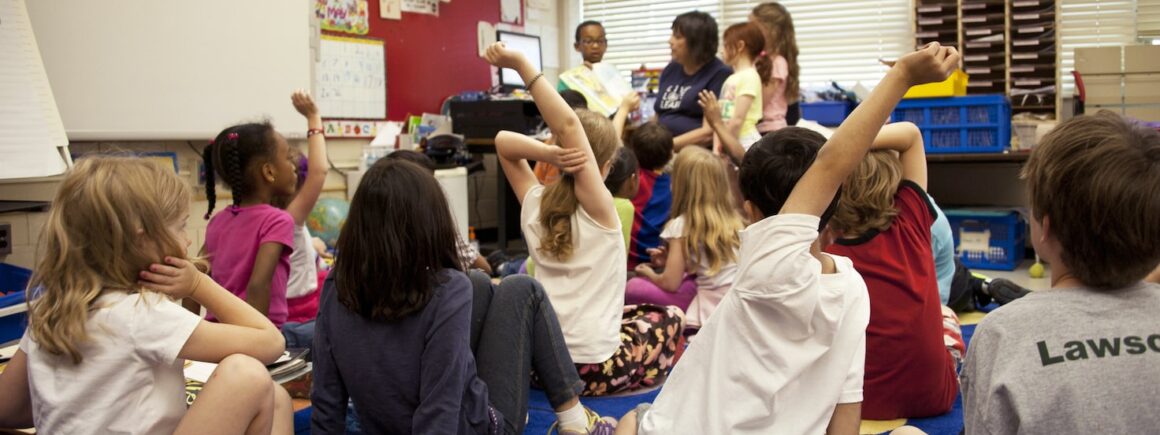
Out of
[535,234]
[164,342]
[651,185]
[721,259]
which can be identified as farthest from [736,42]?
[164,342]

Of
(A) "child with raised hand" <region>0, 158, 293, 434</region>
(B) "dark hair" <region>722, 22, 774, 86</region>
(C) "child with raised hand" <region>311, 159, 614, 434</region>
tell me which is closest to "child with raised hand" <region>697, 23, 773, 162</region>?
(B) "dark hair" <region>722, 22, 774, 86</region>

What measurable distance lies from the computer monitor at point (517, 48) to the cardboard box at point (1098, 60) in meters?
3.00

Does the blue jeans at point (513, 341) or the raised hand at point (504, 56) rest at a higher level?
the raised hand at point (504, 56)

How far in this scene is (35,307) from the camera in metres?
1.40

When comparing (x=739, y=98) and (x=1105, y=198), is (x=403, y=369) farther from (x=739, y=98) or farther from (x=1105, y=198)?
(x=739, y=98)

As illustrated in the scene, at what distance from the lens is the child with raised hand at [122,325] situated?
1364 mm

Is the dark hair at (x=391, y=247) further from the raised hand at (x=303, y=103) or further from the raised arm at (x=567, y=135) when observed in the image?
the raised hand at (x=303, y=103)

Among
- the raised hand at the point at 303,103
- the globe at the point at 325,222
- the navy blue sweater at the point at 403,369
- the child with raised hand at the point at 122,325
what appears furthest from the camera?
the globe at the point at 325,222

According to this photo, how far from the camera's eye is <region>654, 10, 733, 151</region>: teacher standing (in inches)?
164

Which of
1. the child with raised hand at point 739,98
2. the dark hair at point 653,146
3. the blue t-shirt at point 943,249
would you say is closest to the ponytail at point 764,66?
the child with raised hand at point 739,98

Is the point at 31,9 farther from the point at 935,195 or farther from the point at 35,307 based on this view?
the point at 935,195

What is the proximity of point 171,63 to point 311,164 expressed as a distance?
1.68m

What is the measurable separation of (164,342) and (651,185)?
8.02 ft

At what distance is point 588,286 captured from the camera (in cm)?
233
